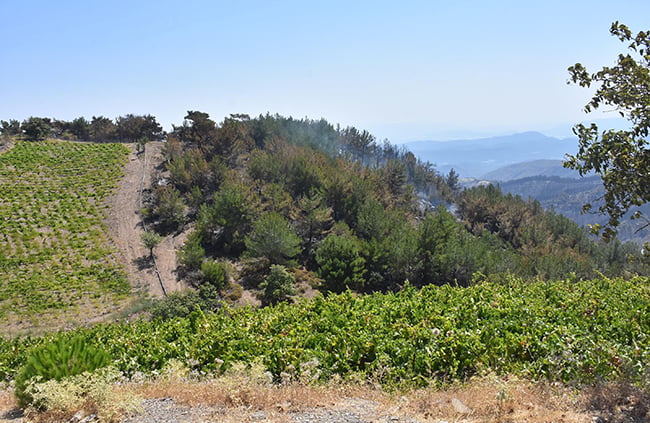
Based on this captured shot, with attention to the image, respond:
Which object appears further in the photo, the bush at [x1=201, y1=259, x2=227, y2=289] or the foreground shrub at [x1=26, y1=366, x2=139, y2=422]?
the bush at [x1=201, y1=259, x2=227, y2=289]

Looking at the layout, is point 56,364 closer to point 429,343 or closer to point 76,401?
point 76,401

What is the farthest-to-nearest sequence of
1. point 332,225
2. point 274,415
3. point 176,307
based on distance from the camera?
1. point 332,225
2. point 176,307
3. point 274,415

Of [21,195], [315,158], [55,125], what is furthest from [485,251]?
[55,125]

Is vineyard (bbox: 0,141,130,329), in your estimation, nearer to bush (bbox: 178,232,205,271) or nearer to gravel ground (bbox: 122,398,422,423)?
bush (bbox: 178,232,205,271)

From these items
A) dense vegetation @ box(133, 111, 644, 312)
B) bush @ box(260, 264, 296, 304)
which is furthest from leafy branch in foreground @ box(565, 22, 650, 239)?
bush @ box(260, 264, 296, 304)

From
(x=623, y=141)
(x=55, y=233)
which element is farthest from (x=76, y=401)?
(x=55, y=233)

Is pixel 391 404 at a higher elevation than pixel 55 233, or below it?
higher

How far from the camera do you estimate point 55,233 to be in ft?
114

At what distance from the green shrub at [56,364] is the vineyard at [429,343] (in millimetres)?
1135

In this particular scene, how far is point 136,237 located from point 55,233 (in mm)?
6459

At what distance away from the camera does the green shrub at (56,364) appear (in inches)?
216

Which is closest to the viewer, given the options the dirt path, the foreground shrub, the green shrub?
the foreground shrub

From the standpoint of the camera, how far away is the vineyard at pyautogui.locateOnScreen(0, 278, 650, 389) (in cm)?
514

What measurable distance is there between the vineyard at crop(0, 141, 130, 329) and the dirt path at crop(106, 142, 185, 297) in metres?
0.99
